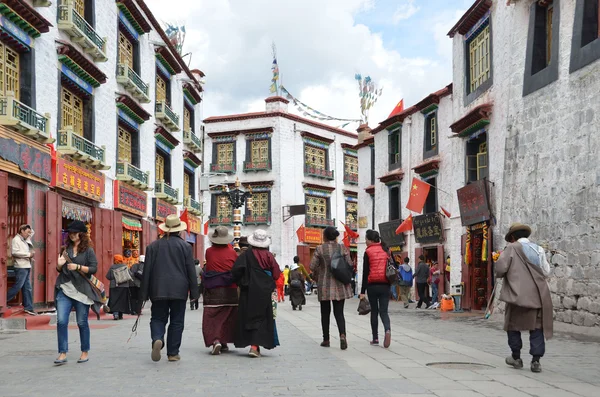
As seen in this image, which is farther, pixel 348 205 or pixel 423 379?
pixel 348 205

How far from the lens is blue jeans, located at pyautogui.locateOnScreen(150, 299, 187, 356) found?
8.45 metres

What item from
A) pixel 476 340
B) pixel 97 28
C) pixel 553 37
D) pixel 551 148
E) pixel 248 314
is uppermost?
pixel 97 28

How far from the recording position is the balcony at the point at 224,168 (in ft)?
143

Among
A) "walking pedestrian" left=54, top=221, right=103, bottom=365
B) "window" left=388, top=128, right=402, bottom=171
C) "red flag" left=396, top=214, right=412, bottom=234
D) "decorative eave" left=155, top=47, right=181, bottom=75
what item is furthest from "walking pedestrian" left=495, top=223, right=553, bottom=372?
"window" left=388, top=128, right=402, bottom=171

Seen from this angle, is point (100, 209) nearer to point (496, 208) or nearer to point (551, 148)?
point (496, 208)

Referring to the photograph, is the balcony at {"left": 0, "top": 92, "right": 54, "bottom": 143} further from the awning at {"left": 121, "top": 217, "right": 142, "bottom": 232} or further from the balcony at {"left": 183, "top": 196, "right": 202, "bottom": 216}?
the balcony at {"left": 183, "top": 196, "right": 202, "bottom": 216}

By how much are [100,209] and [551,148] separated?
11807mm

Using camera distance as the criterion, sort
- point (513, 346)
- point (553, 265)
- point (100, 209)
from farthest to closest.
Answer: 1. point (100, 209)
2. point (553, 265)
3. point (513, 346)

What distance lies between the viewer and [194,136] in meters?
31.8

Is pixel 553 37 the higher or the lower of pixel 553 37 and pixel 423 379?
the higher

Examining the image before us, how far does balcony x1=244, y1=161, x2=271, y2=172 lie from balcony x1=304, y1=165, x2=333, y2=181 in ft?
8.67

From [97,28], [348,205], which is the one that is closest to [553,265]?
[97,28]

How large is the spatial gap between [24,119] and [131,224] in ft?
27.2

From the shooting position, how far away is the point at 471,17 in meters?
20.2
